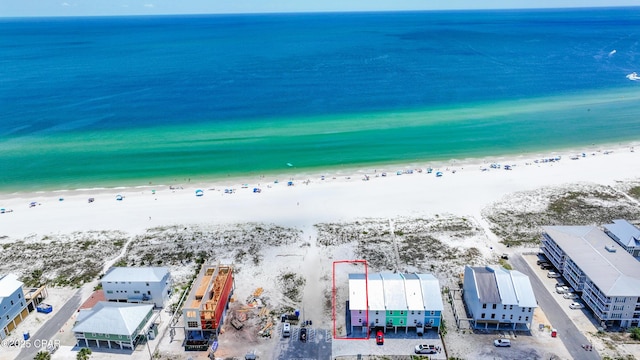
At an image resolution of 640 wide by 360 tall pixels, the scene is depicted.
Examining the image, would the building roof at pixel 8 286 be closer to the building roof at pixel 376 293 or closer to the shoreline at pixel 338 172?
the shoreline at pixel 338 172

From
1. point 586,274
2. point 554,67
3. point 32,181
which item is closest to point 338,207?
point 586,274

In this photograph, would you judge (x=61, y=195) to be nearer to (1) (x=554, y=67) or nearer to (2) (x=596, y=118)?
(2) (x=596, y=118)

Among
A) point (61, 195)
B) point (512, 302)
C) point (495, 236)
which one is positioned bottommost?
point (512, 302)

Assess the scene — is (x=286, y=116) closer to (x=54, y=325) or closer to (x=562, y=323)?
(x=54, y=325)

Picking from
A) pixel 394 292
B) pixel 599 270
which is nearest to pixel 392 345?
pixel 394 292

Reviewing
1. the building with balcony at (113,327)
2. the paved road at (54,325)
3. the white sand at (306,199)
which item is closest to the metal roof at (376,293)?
the white sand at (306,199)

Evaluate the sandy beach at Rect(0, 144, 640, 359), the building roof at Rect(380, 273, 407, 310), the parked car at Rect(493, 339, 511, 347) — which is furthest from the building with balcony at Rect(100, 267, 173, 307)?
the parked car at Rect(493, 339, 511, 347)
